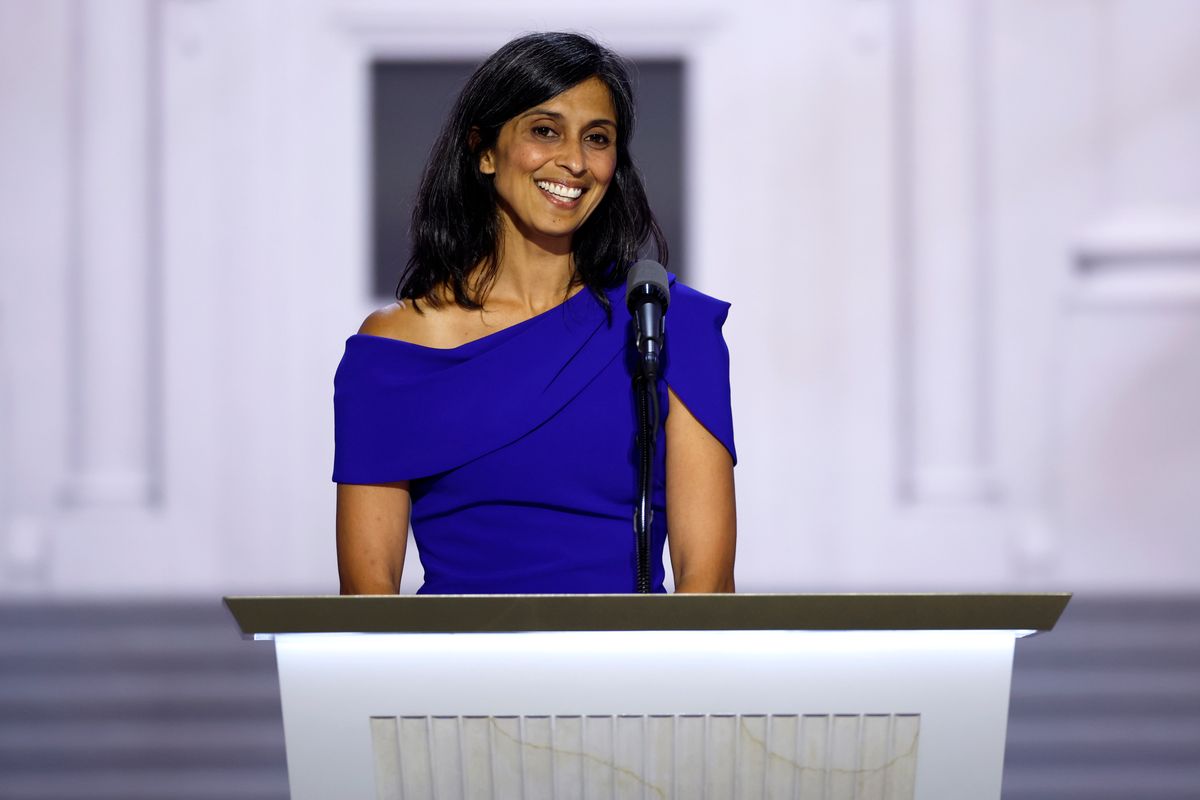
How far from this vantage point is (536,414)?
1.75m

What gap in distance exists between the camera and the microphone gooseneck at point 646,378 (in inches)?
Result: 56.7

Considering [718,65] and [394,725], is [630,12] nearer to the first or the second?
[718,65]

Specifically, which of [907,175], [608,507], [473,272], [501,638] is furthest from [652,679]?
[907,175]

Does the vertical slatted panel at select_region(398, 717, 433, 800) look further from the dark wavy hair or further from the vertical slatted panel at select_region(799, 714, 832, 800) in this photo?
the dark wavy hair

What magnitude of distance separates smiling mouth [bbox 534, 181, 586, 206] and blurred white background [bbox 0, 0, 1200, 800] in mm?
2541

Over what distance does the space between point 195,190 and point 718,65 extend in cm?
159

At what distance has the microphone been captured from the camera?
4.77 feet

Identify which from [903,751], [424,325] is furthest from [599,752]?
[424,325]

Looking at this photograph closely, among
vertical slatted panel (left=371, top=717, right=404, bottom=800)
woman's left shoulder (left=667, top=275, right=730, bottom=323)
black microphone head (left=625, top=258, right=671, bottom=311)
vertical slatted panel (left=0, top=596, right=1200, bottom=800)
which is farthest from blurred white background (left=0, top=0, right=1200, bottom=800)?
vertical slatted panel (left=371, top=717, right=404, bottom=800)

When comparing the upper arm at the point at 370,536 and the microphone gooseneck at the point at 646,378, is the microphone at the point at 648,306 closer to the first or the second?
the microphone gooseneck at the point at 646,378

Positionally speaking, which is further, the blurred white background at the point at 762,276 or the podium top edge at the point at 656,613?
the blurred white background at the point at 762,276

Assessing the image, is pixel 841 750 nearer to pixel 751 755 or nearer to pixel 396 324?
pixel 751 755

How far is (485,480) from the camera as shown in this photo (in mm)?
1754

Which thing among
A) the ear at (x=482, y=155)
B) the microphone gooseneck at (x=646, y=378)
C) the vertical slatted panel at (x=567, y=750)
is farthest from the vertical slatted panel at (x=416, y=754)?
the ear at (x=482, y=155)
